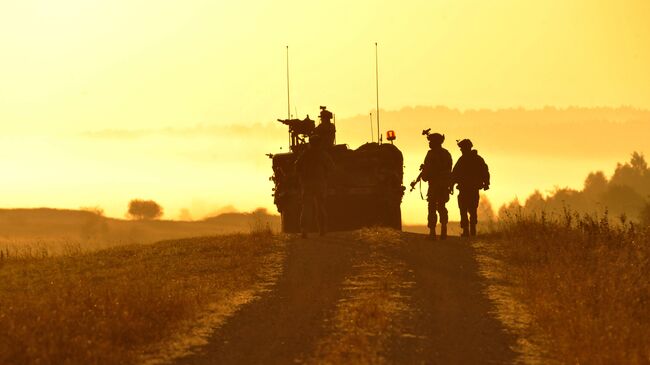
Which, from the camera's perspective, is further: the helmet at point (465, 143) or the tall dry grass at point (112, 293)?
the helmet at point (465, 143)

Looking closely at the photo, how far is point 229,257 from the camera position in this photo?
21.3 meters

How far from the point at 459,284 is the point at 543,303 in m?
2.78

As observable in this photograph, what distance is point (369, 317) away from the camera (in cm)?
1357

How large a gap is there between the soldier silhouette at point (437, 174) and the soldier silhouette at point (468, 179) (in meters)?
1.42

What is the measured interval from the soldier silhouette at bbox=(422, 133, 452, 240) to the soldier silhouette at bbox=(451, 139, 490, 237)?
1.42 meters

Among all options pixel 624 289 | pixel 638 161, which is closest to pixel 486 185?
pixel 624 289

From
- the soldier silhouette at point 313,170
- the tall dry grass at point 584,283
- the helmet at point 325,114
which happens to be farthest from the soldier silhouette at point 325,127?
the tall dry grass at point 584,283

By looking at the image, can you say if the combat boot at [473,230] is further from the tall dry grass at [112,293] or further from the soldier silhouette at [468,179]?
the tall dry grass at [112,293]

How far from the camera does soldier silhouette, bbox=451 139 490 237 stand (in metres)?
24.8

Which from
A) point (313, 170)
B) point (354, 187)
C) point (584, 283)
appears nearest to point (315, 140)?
point (313, 170)

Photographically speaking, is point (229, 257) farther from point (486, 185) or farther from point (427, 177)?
point (486, 185)

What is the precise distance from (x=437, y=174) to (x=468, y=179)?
200 cm

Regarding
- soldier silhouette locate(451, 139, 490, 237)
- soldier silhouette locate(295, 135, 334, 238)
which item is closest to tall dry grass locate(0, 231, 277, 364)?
soldier silhouette locate(295, 135, 334, 238)

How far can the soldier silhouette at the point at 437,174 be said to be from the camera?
75.8ft
